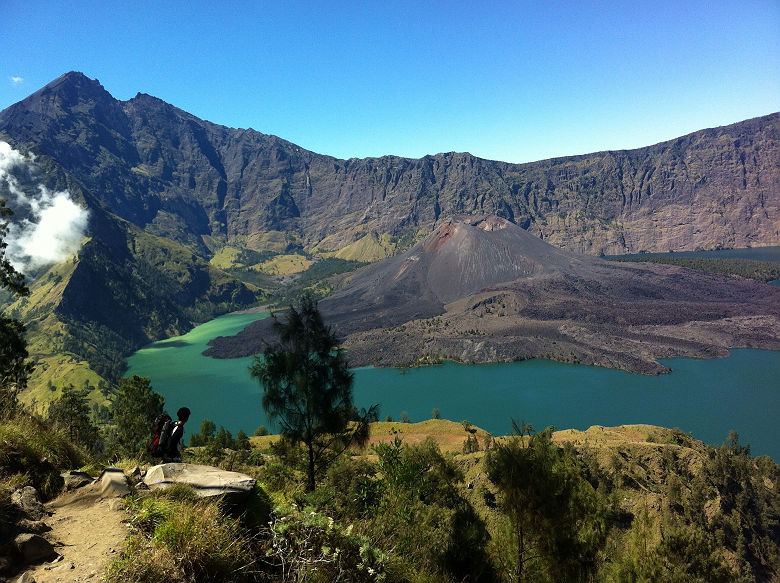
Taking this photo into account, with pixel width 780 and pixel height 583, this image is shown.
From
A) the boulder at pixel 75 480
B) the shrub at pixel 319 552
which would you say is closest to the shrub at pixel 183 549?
the shrub at pixel 319 552

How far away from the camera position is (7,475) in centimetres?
580

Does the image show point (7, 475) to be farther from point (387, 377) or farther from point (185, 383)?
point (185, 383)

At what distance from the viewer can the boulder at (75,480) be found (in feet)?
19.4

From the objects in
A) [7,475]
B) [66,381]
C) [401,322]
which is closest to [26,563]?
[7,475]

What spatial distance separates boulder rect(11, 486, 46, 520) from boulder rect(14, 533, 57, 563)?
0.80 m

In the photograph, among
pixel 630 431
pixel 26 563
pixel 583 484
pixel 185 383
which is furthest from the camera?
pixel 185 383

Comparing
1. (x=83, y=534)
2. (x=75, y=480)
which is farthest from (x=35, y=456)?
(x=83, y=534)

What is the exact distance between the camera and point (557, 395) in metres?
78.3

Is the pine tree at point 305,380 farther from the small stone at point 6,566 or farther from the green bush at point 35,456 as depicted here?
the small stone at point 6,566

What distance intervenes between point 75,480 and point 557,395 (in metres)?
82.8

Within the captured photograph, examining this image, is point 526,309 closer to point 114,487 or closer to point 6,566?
point 114,487

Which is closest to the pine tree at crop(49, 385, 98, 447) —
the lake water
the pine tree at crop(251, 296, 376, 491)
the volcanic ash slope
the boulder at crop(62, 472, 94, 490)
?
the pine tree at crop(251, 296, 376, 491)

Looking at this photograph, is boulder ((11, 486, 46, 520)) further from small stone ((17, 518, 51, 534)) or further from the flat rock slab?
the flat rock slab

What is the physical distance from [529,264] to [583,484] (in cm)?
15300
